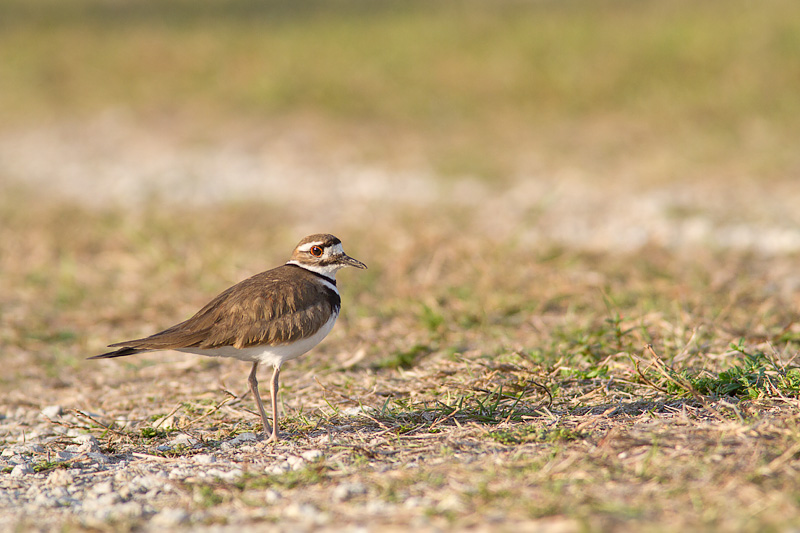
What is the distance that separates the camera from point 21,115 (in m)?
17.9

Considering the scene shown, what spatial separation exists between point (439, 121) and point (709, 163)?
5.09m

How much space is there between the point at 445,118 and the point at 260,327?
36.9 ft

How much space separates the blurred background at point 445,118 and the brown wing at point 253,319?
186 inches

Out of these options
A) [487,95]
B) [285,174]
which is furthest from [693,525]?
[487,95]

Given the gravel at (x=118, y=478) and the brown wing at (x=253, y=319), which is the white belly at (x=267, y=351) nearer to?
the brown wing at (x=253, y=319)

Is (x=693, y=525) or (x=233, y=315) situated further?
(x=233, y=315)

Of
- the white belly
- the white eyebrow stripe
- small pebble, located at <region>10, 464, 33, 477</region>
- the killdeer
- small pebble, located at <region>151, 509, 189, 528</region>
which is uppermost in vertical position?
the white eyebrow stripe

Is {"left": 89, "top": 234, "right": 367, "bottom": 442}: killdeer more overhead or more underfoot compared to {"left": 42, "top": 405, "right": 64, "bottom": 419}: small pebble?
more overhead

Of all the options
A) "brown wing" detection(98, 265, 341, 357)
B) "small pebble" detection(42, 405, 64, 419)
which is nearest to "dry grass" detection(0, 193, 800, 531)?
"small pebble" detection(42, 405, 64, 419)

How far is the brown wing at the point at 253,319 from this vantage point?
4.66m

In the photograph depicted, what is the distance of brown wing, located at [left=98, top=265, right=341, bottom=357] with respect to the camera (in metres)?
4.66

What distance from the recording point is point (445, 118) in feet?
50.6

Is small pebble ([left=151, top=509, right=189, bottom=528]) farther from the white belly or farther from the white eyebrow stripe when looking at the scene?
the white eyebrow stripe

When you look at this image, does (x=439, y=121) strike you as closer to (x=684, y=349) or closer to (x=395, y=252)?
(x=395, y=252)
